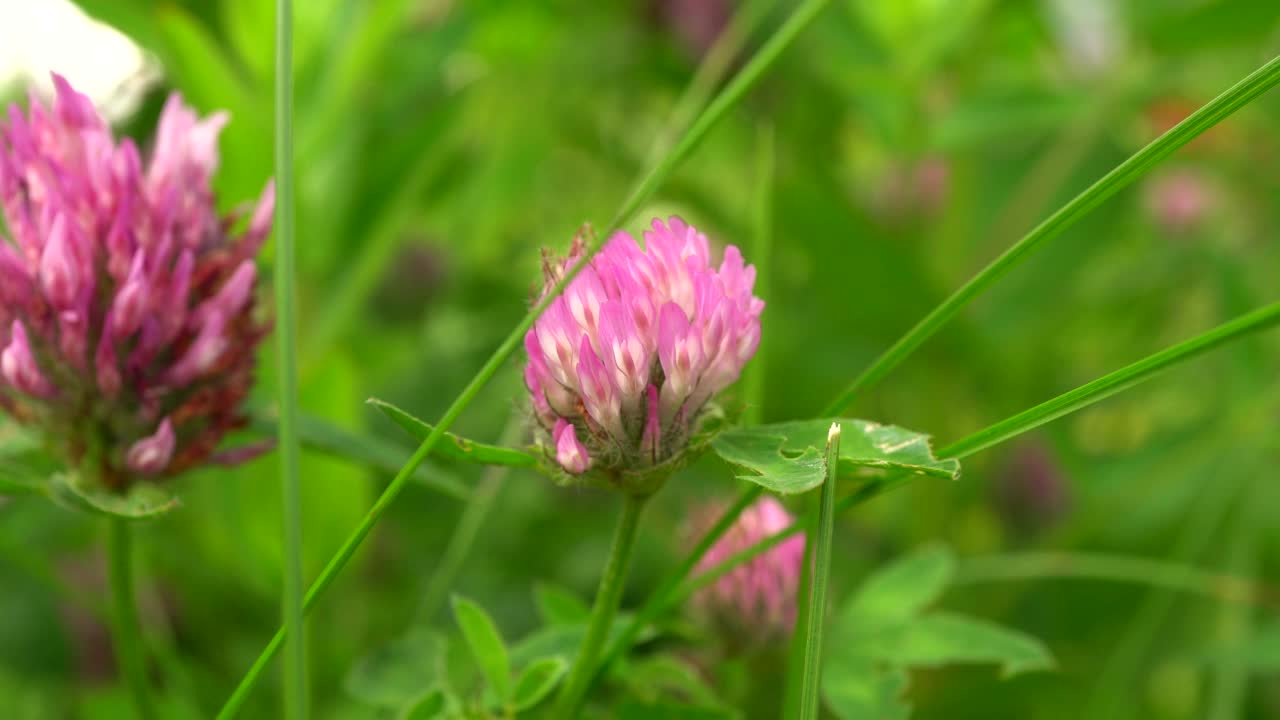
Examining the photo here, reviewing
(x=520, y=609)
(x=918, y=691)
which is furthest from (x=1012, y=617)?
(x=520, y=609)

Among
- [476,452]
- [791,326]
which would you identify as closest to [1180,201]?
[791,326]

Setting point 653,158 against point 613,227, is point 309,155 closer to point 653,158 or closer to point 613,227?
point 653,158

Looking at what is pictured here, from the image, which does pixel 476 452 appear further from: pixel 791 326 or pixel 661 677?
pixel 791 326

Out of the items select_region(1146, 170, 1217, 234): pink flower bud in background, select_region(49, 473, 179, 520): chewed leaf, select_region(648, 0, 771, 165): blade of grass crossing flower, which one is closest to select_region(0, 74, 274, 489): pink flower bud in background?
select_region(49, 473, 179, 520): chewed leaf

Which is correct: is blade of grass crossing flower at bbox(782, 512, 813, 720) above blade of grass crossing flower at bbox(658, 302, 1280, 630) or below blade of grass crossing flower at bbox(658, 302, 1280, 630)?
below

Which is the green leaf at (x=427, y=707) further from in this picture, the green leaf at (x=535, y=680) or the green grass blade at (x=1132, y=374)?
the green grass blade at (x=1132, y=374)

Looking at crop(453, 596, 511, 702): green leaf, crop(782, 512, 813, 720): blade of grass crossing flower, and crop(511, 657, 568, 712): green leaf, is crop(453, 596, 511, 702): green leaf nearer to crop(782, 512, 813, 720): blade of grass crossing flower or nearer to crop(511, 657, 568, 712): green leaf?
crop(511, 657, 568, 712): green leaf
